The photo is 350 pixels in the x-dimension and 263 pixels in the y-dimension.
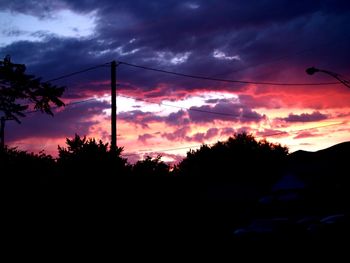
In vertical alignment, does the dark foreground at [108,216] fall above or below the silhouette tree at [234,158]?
below

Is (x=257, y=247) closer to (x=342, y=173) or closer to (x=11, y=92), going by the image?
(x=11, y=92)

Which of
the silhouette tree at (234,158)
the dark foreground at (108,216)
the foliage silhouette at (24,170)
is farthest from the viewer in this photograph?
the silhouette tree at (234,158)

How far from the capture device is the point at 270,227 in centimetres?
1650

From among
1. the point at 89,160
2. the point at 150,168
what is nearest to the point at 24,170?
the point at 89,160

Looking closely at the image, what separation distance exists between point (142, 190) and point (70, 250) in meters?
2.07

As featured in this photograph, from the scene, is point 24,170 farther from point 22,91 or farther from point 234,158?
point 234,158

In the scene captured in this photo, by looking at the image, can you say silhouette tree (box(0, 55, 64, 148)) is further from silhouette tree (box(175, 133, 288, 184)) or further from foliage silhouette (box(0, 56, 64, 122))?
silhouette tree (box(175, 133, 288, 184))

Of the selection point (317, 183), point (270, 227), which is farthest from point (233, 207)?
point (270, 227)

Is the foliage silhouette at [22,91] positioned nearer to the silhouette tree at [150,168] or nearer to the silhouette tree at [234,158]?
the silhouette tree at [150,168]

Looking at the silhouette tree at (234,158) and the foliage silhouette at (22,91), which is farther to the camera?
the silhouette tree at (234,158)

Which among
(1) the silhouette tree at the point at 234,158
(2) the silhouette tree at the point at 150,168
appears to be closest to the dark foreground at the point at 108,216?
(2) the silhouette tree at the point at 150,168

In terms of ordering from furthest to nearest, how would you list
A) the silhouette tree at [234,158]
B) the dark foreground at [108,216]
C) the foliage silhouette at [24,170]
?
the silhouette tree at [234,158] < the foliage silhouette at [24,170] < the dark foreground at [108,216]

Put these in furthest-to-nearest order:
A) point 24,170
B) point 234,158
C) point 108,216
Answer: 1. point 234,158
2. point 24,170
3. point 108,216

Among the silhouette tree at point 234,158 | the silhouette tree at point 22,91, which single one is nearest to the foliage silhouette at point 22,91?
the silhouette tree at point 22,91
